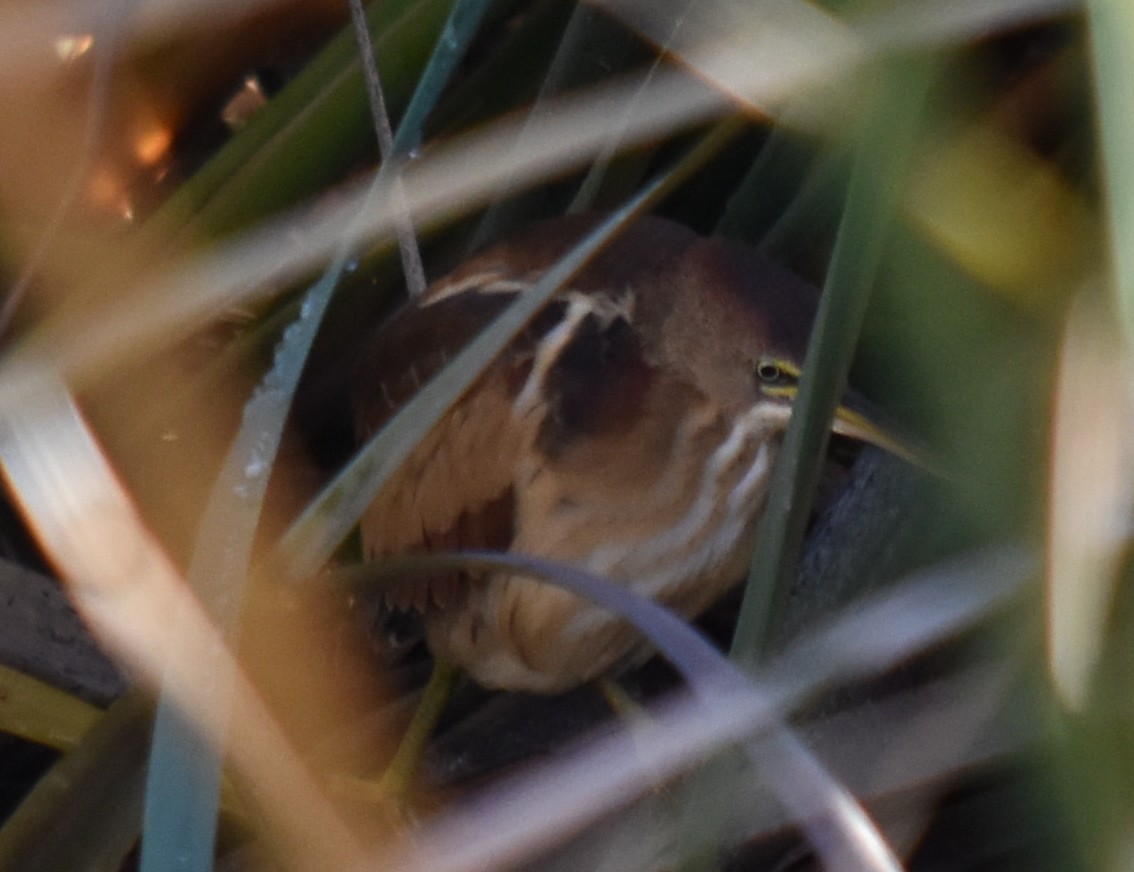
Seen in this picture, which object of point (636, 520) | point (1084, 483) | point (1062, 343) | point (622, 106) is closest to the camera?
point (1084, 483)

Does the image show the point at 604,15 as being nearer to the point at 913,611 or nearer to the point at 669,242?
the point at 669,242

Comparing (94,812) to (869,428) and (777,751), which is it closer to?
(777,751)

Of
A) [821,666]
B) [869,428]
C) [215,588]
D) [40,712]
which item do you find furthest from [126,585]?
[869,428]

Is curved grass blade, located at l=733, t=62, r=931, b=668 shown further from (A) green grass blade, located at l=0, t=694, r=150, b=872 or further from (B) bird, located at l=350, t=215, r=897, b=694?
(B) bird, located at l=350, t=215, r=897, b=694

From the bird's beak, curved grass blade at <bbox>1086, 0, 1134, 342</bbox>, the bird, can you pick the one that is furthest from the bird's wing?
curved grass blade at <bbox>1086, 0, 1134, 342</bbox>

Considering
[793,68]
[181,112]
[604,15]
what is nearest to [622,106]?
[604,15]
